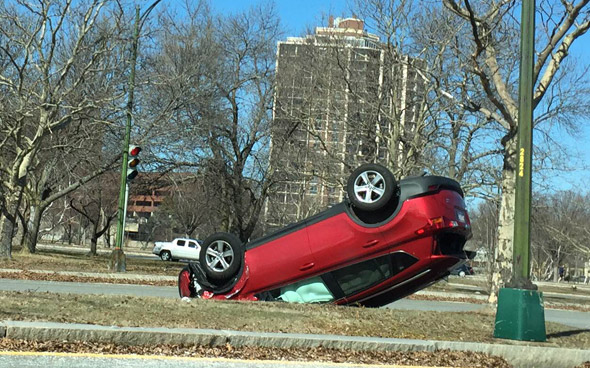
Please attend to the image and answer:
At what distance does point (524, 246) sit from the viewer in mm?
9430

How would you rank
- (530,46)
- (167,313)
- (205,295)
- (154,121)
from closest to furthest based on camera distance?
(167,313)
(530,46)
(205,295)
(154,121)

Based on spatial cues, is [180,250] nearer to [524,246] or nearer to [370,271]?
[370,271]

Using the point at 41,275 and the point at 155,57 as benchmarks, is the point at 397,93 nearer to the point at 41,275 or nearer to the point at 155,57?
Result: the point at 155,57

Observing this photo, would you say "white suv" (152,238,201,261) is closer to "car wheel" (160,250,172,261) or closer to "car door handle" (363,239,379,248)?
→ "car wheel" (160,250,172,261)

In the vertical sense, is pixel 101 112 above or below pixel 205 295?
above

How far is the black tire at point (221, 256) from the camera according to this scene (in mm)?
11641

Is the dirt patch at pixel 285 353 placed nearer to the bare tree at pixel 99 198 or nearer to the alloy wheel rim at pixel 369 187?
the alloy wheel rim at pixel 369 187

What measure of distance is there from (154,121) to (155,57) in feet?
12.5

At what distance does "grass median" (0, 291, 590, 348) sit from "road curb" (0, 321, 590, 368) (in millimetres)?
566

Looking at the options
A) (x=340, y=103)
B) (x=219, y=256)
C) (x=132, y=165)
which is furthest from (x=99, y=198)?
(x=219, y=256)

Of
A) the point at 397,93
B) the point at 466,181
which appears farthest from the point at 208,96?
the point at 466,181

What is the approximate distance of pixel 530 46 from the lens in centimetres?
971

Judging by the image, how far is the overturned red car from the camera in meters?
10.8

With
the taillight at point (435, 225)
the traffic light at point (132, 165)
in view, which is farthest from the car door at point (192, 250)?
the taillight at point (435, 225)
